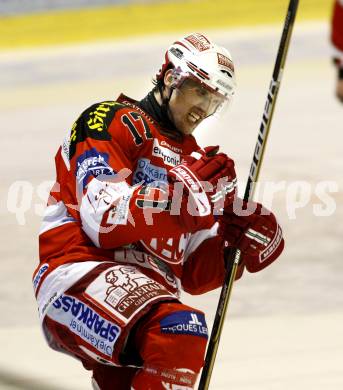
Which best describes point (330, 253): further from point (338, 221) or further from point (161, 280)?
point (161, 280)

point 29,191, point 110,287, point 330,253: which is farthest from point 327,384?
point 29,191

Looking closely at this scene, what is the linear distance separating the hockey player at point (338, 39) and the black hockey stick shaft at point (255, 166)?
142 centimetres

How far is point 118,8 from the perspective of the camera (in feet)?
44.1

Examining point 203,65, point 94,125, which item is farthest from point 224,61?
point 94,125

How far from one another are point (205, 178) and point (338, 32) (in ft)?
6.33

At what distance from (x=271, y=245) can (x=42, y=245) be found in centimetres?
77

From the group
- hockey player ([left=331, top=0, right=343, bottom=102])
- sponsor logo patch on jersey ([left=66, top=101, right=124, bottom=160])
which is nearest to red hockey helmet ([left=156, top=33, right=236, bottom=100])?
sponsor logo patch on jersey ([left=66, top=101, right=124, bottom=160])

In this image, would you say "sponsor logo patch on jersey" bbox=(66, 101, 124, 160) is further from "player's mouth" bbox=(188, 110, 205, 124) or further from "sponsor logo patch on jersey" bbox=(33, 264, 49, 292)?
"sponsor logo patch on jersey" bbox=(33, 264, 49, 292)

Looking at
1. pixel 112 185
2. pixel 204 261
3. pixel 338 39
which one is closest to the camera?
pixel 112 185

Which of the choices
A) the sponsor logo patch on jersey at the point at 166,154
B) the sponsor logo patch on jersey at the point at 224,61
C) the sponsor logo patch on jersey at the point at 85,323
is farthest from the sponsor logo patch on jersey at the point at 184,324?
the sponsor logo patch on jersey at the point at 224,61

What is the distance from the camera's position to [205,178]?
10.8 ft

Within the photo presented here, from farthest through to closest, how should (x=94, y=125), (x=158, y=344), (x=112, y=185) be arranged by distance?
(x=94, y=125)
(x=112, y=185)
(x=158, y=344)

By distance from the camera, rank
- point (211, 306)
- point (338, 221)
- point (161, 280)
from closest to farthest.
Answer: point (161, 280)
point (211, 306)
point (338, 221)

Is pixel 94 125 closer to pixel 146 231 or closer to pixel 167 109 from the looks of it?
pixel 167 109
